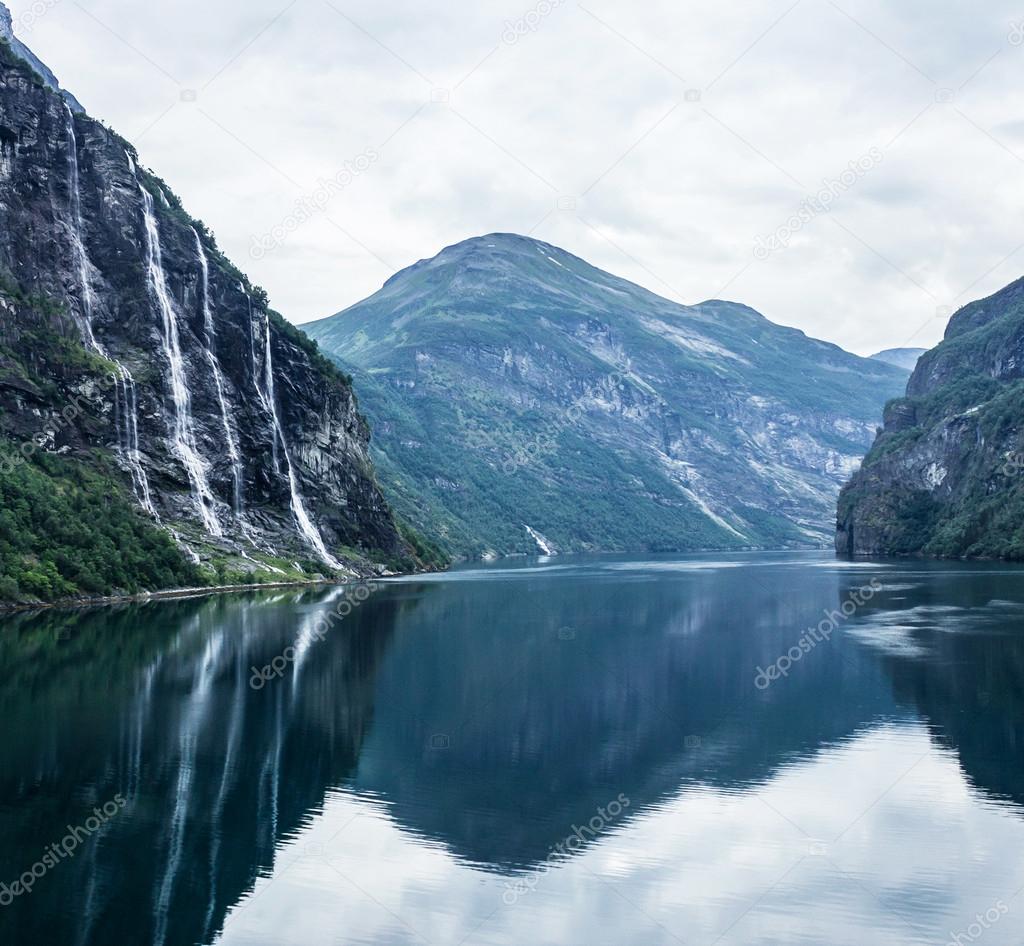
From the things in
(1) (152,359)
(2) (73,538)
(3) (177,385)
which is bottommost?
(2) (73,538)

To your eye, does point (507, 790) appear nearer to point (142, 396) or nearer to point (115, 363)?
point (142, 396)

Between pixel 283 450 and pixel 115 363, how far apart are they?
87.0ft

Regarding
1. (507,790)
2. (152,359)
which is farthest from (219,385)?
(507,790)

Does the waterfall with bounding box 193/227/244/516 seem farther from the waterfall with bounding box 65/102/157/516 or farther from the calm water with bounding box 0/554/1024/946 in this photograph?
the calm water with bounding box 0/554/1024/946

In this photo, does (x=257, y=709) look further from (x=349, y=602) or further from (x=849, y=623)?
(x=349, y=602)

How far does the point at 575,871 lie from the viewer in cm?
2709

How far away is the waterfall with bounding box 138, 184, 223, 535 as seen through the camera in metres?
126

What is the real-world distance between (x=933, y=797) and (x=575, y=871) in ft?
41.3

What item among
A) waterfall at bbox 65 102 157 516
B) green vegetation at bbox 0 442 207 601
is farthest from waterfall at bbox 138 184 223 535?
green vegetation at bbox 0 442 207 601

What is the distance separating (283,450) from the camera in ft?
477

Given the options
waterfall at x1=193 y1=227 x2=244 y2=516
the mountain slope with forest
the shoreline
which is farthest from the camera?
waterfall at x1=193 y1=227 x2=244 y2=516

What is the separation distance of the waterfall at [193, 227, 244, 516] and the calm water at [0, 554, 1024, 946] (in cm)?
6376

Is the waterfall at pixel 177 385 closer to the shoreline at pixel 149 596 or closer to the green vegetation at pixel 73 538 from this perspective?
the shoreline at pixel 149 596

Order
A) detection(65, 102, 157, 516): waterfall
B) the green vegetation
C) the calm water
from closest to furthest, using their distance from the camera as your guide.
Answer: the calm water → the green vegetation → detection(65, 102, 157, 516): waterfall
